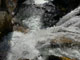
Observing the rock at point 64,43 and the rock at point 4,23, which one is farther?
the rock at point 4,23

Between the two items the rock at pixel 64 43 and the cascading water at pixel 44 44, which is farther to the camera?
the rock at pixel 64 43

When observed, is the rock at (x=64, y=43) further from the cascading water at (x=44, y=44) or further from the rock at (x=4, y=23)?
the rock at (x=4, y=23)

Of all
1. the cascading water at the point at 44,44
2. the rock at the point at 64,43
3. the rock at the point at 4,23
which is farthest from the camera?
the rock at the point at 4,23

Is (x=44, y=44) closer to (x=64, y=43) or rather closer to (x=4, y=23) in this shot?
(x=64, y=43)

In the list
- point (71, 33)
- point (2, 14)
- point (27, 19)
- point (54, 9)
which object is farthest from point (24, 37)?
point (54, 9)

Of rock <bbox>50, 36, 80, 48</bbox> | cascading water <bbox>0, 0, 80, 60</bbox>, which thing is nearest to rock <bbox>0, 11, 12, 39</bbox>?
cascading water <bbox>0, 0, 80, 60</bbox>

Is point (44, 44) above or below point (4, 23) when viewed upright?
below

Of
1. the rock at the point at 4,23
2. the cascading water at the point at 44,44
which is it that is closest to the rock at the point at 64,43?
the cascading water at the point at 44,44

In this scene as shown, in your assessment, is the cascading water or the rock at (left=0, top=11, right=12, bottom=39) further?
the rock at (left=0, top=11, right=12, bottom=39)

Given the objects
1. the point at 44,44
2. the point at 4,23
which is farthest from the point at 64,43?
the point at 4,23

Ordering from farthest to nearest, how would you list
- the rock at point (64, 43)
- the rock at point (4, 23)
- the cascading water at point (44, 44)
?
the rock at point (4, 23), the rock at point (64, 43), the cascading water at point (44, 44)

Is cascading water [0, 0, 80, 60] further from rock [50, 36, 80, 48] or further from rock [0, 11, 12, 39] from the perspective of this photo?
rock [0, 11, 12, 39]

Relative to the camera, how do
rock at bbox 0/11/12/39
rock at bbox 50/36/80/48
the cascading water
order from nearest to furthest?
the cascading water < rock at bbox 50/36/80/48 < rock at bbox 0/11/12/39

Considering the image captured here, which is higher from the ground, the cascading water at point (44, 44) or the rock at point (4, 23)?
the rock at point (4, 23)
